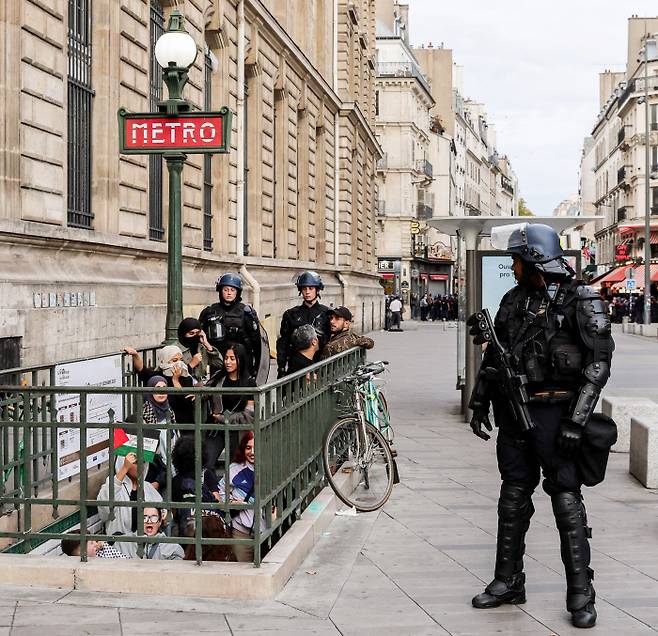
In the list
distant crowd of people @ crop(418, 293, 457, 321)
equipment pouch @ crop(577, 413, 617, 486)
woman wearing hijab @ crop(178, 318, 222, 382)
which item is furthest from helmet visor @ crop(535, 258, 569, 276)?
distant crowd of people @ crop(418, 293, 457, 321)

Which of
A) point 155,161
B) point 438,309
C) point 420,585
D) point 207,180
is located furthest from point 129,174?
point 438,309

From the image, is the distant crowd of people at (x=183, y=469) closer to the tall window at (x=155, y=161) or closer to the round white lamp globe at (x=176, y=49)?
the round white lamp globe at (x=176, y=49)

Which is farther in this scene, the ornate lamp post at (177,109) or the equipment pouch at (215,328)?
the equipment pouch at (215,328)

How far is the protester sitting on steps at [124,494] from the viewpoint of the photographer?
6348mm

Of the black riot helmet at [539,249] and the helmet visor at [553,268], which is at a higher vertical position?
the black riot helmet at [539,249]

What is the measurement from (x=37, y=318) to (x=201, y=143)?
12.7 feet

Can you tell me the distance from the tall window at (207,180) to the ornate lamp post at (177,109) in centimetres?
1106

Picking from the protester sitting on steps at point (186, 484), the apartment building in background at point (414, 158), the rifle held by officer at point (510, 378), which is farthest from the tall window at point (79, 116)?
the apartment building in background at point (414, 158)

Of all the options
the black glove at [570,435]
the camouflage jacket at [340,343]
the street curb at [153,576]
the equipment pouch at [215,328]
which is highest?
the equipment pouch at [215,328]

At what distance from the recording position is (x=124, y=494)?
21.1 ft

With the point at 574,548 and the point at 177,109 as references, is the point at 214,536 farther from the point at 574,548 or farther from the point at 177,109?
the point at 177,109

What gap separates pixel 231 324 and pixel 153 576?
4.54m

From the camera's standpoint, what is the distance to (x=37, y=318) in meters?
12.4

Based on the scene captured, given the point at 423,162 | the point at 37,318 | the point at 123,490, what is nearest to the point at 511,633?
the point at 123,490
